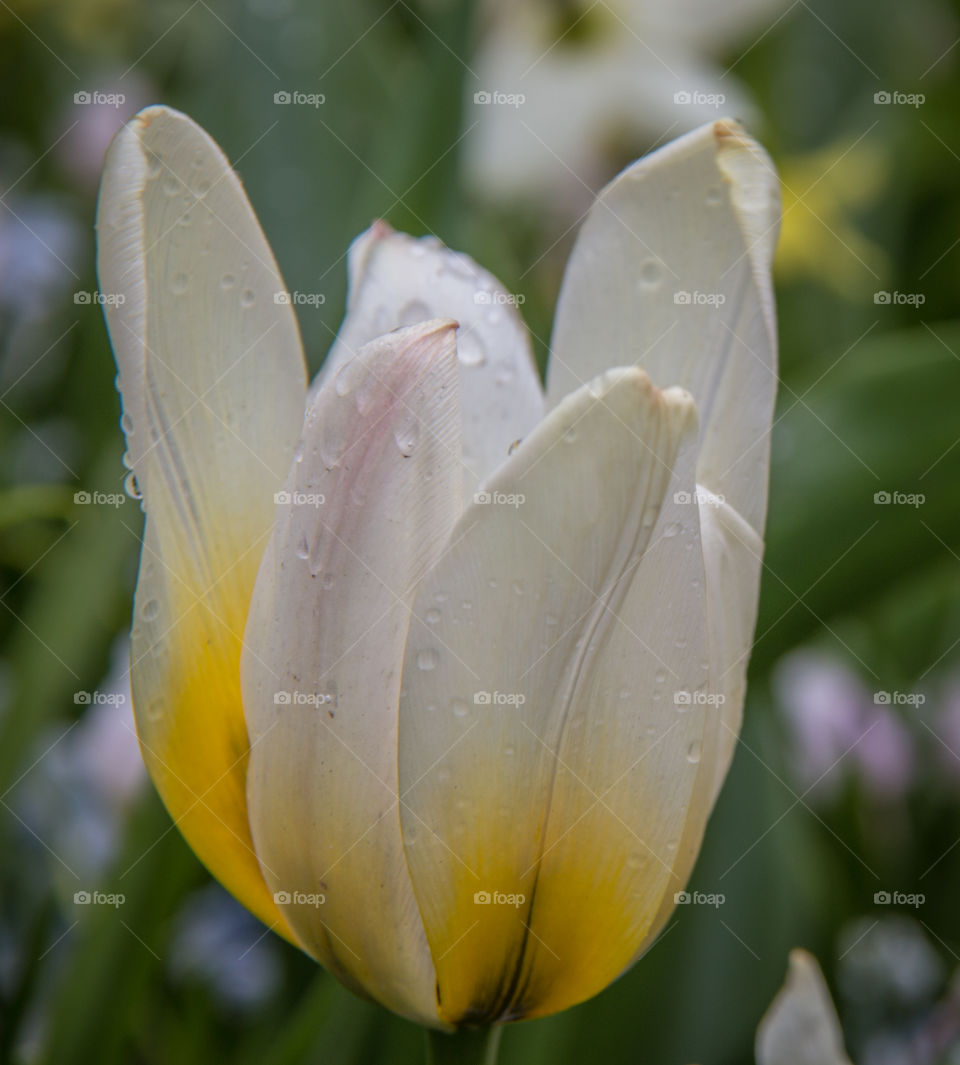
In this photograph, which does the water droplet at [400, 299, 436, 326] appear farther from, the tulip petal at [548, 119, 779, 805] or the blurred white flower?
the blurred white flower

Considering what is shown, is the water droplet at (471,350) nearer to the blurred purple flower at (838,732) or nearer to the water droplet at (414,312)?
the water droplet at (414,312)

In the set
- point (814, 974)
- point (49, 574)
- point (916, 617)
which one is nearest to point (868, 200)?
point (916, 617)

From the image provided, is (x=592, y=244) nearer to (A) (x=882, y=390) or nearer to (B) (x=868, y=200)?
(A) (x=882, y=390)

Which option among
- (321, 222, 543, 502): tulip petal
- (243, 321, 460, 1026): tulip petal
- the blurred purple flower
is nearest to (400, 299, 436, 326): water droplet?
(321, 222, 543, 502): tulip petal

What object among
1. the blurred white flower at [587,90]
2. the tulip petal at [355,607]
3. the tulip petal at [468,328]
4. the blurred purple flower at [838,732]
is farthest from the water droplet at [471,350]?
the blurred white flower at [587,90]

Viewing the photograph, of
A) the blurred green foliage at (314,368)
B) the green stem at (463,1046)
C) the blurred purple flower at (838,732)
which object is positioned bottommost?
the blurred purple flower at (838,732)

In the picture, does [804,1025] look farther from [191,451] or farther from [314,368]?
[314,368]

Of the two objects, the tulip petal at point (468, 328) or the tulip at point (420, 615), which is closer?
the tulip at point (420, 615)
